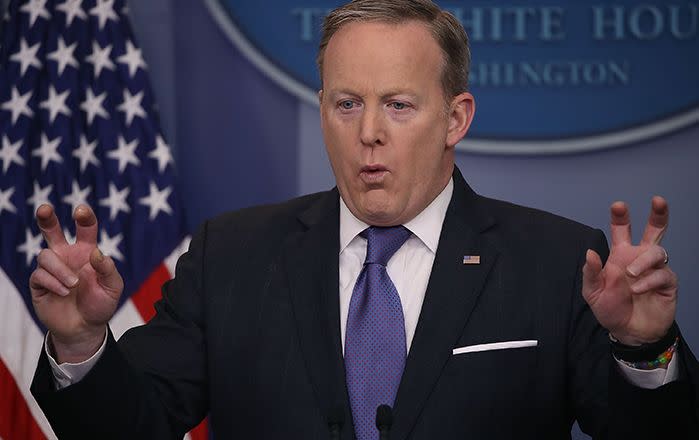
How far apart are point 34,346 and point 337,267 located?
1.56 meters

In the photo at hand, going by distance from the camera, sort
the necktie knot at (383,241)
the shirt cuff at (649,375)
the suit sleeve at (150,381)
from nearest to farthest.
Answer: the shirt cuff at (649,375), the suit sleeve at (150,381), the necktie knot at (383,241)

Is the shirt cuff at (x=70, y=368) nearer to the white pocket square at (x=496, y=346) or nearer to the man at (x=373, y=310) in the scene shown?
the man at (x=373, y=310)

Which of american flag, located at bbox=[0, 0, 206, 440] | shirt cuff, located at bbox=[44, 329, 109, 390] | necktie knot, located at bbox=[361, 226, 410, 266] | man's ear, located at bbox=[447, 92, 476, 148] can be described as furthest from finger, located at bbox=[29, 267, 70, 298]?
american flag, located at bbox=[0, 0, 206, 440]

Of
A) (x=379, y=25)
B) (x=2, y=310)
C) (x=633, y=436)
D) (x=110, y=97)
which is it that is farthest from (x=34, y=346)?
(x=633, y=436)

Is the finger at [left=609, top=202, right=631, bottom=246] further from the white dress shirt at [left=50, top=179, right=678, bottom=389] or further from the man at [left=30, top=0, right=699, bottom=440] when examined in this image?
the white dress shirt at [left=50, top=179, right=678, bottom=389]

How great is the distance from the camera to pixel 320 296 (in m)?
1.97

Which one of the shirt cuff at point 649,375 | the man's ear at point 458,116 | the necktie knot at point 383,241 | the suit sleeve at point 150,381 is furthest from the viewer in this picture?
the man's ear at point 458,116

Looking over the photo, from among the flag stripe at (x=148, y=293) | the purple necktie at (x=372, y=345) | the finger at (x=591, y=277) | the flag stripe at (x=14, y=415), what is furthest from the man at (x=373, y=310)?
the flag stripe at (x=14, y=415)

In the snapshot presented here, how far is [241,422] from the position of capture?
1.96 metres

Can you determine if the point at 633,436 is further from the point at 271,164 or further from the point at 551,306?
the point at 271,164

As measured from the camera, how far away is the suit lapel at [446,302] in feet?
5.98

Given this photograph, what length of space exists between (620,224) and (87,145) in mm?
2090

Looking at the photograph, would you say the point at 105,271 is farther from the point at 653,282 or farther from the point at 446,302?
the point at 653,282

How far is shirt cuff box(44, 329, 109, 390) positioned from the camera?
1.74 metres
